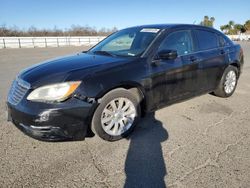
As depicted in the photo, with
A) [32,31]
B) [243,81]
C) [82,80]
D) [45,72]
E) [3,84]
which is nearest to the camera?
[82,80]

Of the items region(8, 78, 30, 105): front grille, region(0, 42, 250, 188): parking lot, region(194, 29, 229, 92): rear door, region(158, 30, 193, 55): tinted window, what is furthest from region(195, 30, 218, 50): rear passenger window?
region(8, 78, 30, 105): front grille

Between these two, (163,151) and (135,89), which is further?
(135,89)

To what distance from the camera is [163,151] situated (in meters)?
3.20

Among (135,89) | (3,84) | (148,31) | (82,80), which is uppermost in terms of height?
(148,31)

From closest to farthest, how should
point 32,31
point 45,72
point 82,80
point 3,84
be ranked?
point 82,80 < point 45,72 < point 3,84 < point 32,31

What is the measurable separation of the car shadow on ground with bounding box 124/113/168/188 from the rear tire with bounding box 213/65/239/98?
2065 mm

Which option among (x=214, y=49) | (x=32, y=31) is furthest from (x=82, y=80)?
(x=32, y=31)

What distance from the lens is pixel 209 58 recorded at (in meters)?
4.74

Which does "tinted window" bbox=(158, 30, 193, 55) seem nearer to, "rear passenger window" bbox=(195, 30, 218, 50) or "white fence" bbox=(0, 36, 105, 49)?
"rear passenger window" bbox=(195, 30, 218, 50)

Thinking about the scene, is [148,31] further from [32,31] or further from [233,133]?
[32,31]

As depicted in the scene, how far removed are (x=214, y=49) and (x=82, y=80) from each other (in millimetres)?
→ 3131

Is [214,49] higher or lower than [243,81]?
higher

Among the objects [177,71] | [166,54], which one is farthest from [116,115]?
[177,71]

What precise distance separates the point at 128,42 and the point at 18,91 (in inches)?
86.4
